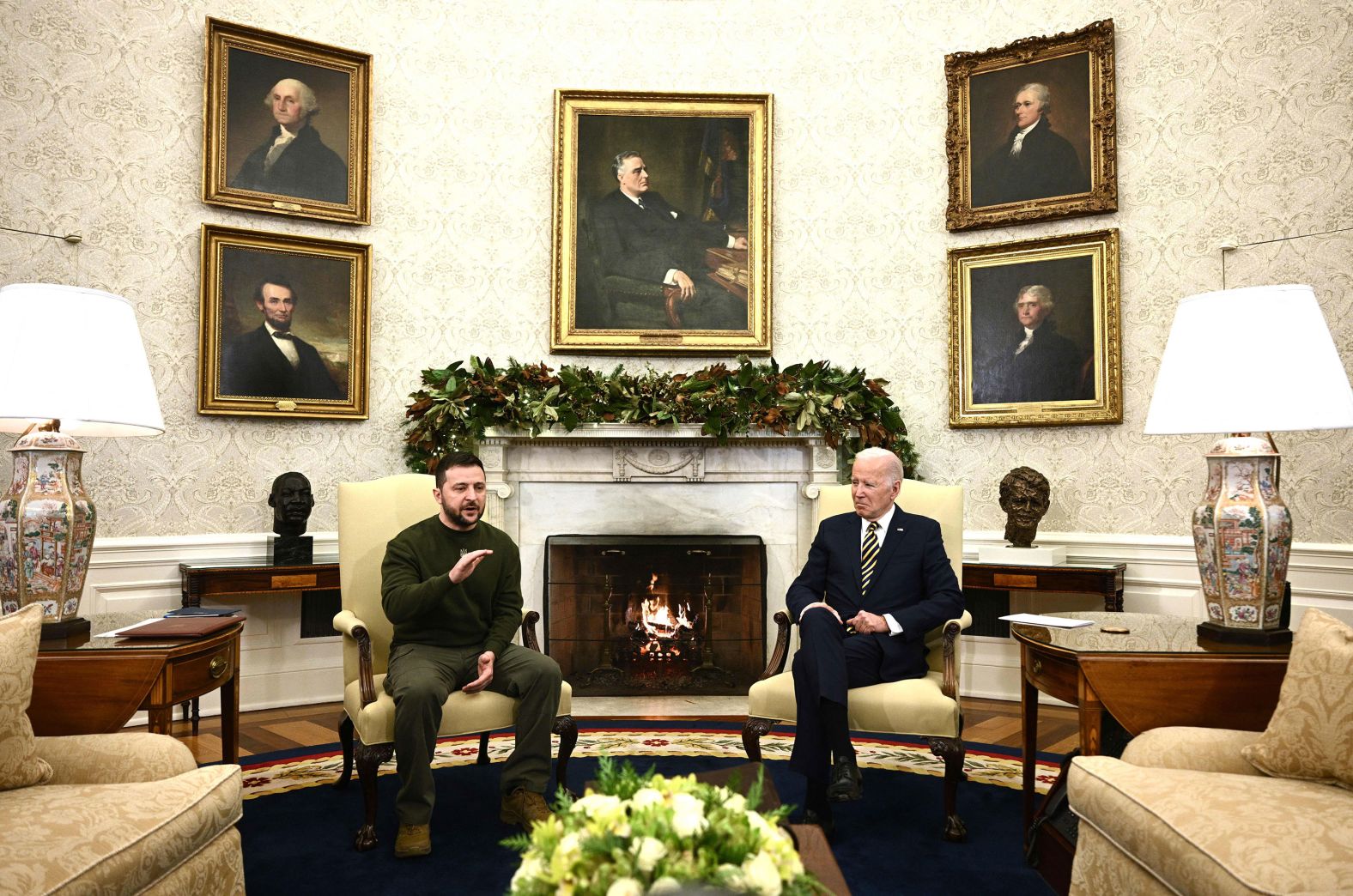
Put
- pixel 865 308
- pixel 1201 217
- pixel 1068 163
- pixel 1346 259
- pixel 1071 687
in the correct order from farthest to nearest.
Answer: pixel 865 308 < pixel 1068 163 < pixel 1201 217 < pixel 1346 259 < pixel 1071 687

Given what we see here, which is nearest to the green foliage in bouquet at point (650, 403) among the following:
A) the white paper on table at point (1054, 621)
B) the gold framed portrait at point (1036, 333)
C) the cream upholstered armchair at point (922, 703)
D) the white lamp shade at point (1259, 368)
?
the gold framed portrait at point (1036, 333)

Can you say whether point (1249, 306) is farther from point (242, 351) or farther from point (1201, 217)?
point (242, 351)

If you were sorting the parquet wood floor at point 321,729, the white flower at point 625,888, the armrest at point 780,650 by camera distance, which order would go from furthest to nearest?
the parquet wood floor at point 321,729 < the armrest at point 780,650 < the white flower at point 625,888

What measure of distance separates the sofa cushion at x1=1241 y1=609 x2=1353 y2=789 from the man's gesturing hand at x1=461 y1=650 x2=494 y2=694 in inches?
90.8

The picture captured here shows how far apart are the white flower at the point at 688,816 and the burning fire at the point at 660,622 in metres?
4.00

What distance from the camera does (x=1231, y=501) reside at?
2.79m

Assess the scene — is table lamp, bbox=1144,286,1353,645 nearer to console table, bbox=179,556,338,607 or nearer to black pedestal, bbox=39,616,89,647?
black pedestal, bbox=39,616,89,647

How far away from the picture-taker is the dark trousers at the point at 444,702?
295cm

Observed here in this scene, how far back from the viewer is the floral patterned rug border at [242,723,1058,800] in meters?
3.74

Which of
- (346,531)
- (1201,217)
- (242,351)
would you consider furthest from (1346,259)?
(242,351)

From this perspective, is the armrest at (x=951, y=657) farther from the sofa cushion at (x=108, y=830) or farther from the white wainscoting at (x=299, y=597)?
the sofa cushion at (x=108, y=830)

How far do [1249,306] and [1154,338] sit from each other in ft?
7.75

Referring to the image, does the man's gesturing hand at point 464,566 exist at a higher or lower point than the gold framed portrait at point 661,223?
lower

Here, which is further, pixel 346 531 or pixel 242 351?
pixel 242 351
